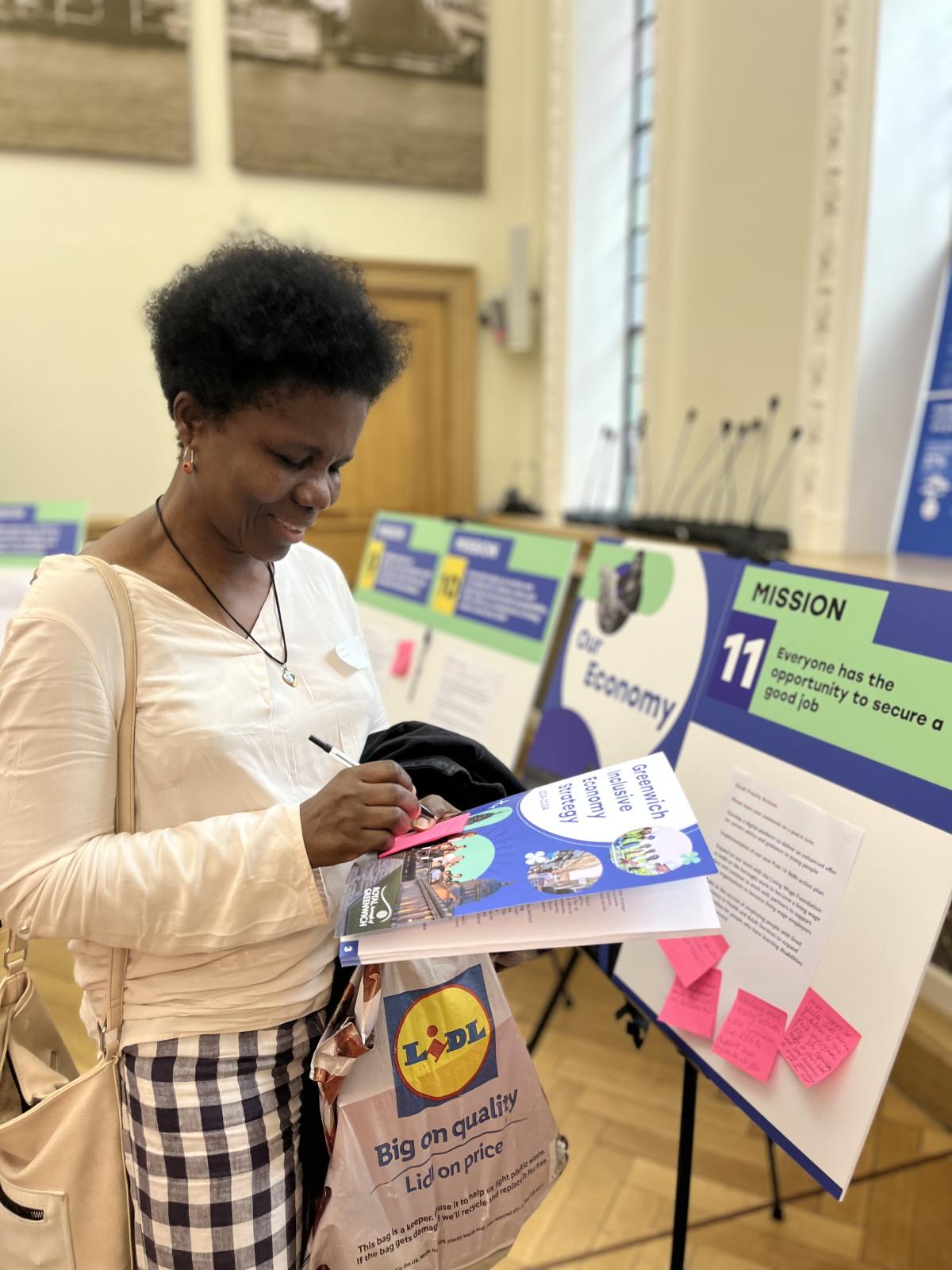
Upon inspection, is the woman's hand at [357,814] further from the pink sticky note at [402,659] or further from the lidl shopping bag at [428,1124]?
the pink sticky note at [402,659]

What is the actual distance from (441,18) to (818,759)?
5.03 meters

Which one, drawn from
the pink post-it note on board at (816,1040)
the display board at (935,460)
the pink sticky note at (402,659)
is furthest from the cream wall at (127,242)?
the pink post-it note on board at (816,1040)

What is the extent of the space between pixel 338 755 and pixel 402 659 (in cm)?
158

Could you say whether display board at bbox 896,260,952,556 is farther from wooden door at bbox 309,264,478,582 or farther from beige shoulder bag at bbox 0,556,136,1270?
wooden door at bbox 309,264,478,582

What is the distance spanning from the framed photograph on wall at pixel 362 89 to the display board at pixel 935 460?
3103 millimetres

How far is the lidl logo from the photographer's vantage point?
1.01 meters

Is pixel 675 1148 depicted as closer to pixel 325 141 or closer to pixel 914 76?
pixel 914 76

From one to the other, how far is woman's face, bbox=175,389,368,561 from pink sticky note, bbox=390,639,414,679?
1606mm

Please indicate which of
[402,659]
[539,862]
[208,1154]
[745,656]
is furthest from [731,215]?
[208,1154]

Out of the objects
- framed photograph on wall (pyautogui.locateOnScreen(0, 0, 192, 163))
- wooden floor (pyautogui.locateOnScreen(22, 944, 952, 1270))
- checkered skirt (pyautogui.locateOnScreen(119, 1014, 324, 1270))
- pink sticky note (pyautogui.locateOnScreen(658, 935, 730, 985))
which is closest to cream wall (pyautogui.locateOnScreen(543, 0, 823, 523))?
framed photograph on wall (pyautogui.locateOnScreen(0, 0, 192, 163))

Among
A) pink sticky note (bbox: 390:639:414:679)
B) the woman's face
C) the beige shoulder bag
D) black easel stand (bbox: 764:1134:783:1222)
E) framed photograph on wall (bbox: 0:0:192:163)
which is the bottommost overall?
black easel stand (bbox: 764:1134:783:1222)

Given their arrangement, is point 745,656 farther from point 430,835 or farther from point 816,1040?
point 430,835

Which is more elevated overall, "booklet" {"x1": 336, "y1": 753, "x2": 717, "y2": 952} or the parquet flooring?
"booklet" {"x1": 336, "y1": 753, "x2": 717, "y2": 952}

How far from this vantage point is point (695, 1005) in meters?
1.21
